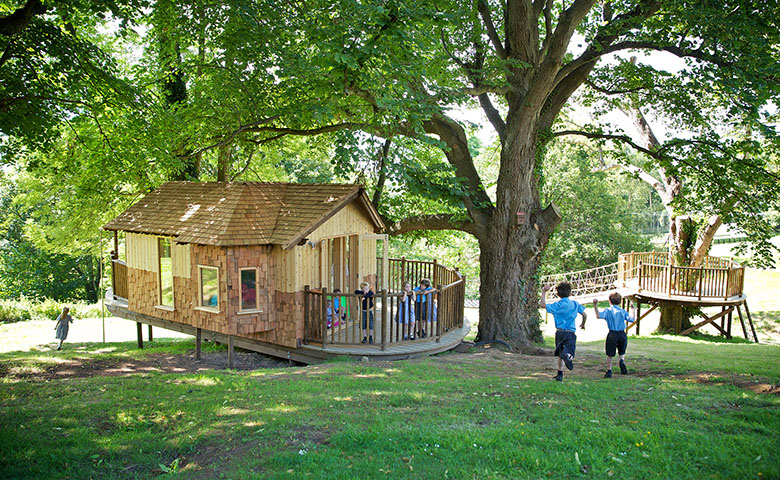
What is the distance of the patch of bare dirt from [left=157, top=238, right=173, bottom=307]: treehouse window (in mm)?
1591

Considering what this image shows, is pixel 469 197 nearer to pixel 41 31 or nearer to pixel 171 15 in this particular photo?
pixel 171 15

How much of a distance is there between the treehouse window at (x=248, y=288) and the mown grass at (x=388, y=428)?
9.76ft

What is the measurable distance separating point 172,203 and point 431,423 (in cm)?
1118

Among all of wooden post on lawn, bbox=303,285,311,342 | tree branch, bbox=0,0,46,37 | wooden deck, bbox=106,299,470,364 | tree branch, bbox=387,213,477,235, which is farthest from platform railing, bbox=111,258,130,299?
tree branch, bbox=0,0,46,37

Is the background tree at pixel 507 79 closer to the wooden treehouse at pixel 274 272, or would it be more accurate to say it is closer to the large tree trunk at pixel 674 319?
the wooden treehouse at pixel 274 272

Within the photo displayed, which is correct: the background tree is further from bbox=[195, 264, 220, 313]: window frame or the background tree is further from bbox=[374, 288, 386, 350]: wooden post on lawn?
bbox=[195, 264, 220, 313]: window frame

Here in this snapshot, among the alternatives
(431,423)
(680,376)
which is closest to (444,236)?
(680,376)

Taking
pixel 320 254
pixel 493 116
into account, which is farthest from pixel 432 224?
pixel 320 254

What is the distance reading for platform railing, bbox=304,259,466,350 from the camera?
11484 millimetres

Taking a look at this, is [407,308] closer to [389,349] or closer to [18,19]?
[389,349]

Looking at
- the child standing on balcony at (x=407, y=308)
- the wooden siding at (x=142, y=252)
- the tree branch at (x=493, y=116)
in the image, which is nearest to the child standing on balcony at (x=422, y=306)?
the child standing on balcony at (x=407, y=308)

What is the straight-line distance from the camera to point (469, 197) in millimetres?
14242

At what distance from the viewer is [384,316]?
36.3 feet

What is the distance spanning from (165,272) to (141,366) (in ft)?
8.99
